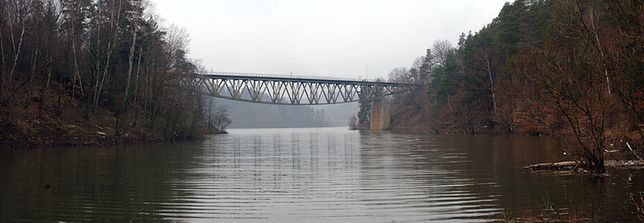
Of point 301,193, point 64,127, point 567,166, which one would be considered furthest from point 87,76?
point 567,166

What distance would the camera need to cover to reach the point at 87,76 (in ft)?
161

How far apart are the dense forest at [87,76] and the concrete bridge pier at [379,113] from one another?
6577 cm

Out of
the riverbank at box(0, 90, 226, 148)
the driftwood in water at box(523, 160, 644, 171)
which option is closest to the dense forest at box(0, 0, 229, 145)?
the riverbank at box(0, 90, 226, 148)

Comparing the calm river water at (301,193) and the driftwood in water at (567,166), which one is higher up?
the driftwood in water at (567,166)

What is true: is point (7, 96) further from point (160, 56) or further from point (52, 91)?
point (160, 56)

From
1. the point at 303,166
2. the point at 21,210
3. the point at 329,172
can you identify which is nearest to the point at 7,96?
the point at 303,166

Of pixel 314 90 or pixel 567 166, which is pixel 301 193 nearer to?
pixel 567 166

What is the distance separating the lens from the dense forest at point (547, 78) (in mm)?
13914

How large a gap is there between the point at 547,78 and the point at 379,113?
108632mm

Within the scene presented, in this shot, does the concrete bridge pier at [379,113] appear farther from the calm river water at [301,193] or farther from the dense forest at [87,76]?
the calm river water at [301,193]

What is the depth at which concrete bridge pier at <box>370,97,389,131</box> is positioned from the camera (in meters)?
124

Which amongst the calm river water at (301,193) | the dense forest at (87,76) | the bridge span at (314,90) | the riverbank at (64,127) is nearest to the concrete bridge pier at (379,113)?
the bridge span at (314,90)

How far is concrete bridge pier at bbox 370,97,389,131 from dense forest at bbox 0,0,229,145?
65.8 metres

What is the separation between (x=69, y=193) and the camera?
14.8 metres
